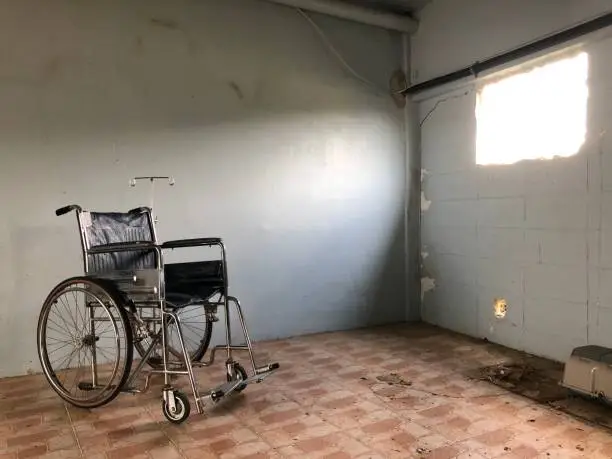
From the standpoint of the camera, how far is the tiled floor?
7.22 feet

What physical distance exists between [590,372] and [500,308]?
1163 mm

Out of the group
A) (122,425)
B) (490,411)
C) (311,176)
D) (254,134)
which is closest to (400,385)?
(490,411)

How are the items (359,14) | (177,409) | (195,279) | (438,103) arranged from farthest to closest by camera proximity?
(438,103), (359,14), (195,279), (177,409)

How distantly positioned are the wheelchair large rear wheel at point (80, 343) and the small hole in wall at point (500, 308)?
2510 millimetres

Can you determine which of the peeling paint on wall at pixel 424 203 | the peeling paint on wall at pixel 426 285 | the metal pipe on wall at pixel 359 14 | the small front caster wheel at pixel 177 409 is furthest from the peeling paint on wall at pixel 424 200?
the small front caster wheel at pixel 177 409

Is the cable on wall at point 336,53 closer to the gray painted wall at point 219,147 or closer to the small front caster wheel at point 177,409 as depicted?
the gray painted wall at point 219,147

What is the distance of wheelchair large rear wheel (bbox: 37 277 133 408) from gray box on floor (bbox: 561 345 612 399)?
226cm

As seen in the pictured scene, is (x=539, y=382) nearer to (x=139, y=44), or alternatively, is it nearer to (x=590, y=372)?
(x=590, y=372)

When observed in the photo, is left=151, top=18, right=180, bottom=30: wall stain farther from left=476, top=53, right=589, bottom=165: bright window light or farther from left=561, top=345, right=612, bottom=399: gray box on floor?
left=561, top=345, right=612, bottom=399: gray box on floor

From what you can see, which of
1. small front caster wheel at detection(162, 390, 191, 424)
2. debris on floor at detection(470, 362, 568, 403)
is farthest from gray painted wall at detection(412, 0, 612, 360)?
small front caster wheel at detection(162, 390, 191, 424)

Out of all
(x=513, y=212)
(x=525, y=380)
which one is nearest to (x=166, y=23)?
(x=513, y=212)

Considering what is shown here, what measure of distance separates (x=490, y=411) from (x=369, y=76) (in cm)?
277

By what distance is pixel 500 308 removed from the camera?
3.74 metres

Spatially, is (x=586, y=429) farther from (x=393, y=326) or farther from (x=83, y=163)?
(x=83, y=163)
